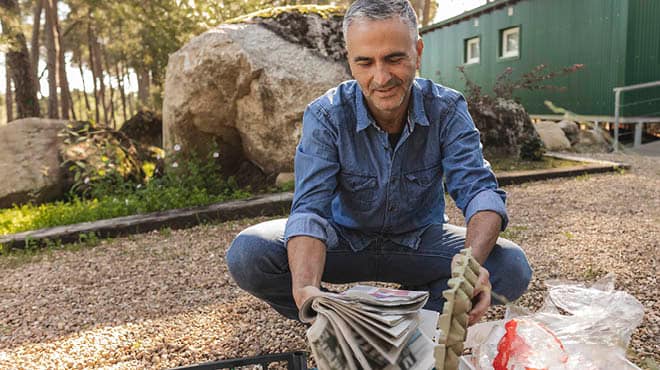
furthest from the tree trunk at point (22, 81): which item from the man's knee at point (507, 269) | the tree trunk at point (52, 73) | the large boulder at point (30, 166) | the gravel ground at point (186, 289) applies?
the man's knee at point (507, 269)

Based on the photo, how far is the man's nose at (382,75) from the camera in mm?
1824

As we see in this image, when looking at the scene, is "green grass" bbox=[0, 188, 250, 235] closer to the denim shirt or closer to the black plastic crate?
the denim shirt

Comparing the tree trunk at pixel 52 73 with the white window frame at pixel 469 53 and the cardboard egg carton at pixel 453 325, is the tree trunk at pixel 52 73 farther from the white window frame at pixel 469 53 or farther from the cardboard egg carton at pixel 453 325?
the cardboard egg carton at pixel 453 325

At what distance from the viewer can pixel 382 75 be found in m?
1.83

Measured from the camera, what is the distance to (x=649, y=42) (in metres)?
9.34

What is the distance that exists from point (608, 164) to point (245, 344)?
5569 mm

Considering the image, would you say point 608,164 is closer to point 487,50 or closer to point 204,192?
point 204,192

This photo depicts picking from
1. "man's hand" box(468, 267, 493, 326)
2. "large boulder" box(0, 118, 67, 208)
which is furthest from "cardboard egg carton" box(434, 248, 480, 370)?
"large boulder" box(0, 118, 67, 208)

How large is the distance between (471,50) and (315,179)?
13.3m

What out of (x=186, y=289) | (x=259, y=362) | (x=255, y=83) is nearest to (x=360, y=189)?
(x=259, y=362)

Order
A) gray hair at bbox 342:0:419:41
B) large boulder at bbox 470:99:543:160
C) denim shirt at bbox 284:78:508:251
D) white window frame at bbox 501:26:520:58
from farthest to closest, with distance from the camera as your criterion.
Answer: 1. white window frame at bbox 501:26:520:58
2. large boulder at bbox 470:99:543:160
3. denim shirt at bbox 284:78:508:251
4. gray hair at bbox 342:0:419:41

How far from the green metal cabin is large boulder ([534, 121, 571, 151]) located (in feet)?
3.45

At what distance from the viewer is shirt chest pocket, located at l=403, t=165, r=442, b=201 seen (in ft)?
6.91

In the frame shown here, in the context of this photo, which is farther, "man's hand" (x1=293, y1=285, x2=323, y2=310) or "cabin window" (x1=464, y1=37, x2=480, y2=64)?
"cabin window" (x1=464, y1=37, x2=480, y2=64)
